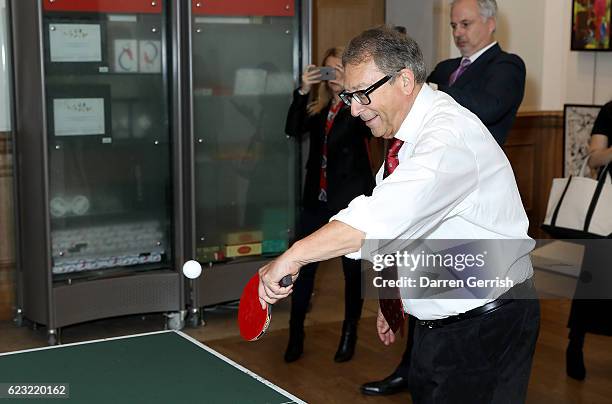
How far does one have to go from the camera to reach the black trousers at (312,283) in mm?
4551

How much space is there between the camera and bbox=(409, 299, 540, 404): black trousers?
2344 millimetres

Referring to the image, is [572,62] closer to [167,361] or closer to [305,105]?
[305,105]

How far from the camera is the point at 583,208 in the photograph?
14.1ft

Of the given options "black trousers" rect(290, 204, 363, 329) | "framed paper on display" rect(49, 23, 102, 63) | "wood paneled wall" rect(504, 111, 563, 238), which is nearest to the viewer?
"black trousers" rect(290, 204, 363, 329)

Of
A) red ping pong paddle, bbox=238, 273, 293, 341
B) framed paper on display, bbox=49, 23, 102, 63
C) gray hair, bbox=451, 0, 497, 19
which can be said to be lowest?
red ping pong paddle, bbox=238, 273, 293, 341

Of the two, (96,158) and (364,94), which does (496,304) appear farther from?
(96,158)

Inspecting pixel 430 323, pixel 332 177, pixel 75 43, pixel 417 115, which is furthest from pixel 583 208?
pixel 75 43

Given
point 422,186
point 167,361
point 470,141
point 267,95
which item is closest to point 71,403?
point 167,361

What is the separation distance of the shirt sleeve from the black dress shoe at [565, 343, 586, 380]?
2592mm

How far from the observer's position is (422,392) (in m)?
2.44

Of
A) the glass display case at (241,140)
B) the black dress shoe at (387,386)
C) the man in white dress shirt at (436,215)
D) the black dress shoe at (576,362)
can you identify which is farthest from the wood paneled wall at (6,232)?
the man in white dress shirt at (436,215)

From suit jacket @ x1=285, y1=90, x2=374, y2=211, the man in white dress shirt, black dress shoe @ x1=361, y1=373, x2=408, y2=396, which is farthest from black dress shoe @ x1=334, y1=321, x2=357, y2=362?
the man in white dress shirt

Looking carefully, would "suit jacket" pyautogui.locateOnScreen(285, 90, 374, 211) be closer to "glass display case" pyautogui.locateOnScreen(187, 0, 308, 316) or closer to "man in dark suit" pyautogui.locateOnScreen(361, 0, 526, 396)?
"man in dark suit" pyautogui.locateOnScreen(361, 0, 526, 396)

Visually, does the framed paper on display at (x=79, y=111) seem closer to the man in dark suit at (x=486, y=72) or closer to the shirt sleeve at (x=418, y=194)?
the man in dark suit at (x=486, y=72)
